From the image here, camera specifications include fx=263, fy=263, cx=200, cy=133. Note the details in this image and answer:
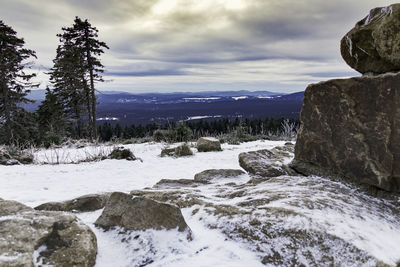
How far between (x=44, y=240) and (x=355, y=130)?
3464 millimetres

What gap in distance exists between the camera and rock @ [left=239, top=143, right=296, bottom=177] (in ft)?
15.3

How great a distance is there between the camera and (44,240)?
6.50 ft

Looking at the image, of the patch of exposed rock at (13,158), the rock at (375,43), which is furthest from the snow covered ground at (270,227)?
the patch of exposed rock at (13,158)

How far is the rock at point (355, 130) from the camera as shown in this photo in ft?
9.68

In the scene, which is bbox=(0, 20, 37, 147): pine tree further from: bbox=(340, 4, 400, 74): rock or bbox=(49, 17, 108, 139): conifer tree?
bbox=(340, 4, 400, 74): rock

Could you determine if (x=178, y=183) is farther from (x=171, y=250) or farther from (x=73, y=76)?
(x=73, y=76)

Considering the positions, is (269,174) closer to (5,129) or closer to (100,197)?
(100,197)

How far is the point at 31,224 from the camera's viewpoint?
2092mm

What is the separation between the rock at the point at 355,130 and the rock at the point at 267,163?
2.26ft

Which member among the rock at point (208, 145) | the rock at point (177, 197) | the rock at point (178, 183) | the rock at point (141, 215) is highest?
the rock at point (141, 215)

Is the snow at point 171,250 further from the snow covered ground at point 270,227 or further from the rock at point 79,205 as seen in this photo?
the rock at point 79,205

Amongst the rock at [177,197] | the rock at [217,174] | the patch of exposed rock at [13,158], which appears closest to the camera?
the rock at [177,197]

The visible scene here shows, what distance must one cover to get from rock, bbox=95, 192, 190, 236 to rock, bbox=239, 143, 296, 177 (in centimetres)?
245

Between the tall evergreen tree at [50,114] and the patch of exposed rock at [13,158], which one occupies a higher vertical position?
the tall evergreen tree at [50,114]
